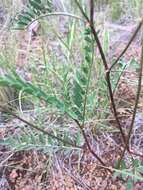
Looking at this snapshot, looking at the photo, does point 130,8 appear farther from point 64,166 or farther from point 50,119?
point 64,166

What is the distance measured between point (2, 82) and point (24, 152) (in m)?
0.56

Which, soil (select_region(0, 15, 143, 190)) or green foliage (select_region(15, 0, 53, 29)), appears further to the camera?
soil (select_region(0, 15, 143, 190))

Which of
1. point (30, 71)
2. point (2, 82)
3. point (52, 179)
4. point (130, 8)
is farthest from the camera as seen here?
point (130, 8)

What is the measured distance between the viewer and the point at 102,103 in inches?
51.0

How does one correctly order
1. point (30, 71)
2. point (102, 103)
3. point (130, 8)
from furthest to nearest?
point (130, 8) → point (30, 71) → point (102, 103)

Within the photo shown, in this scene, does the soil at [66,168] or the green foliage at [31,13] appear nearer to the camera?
the green foliage at [31,13]

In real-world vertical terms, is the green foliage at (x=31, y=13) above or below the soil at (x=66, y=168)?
above

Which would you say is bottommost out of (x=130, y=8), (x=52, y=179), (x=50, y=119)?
(x=52, y=179)

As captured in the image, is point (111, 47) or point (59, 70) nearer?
point (59, 70)

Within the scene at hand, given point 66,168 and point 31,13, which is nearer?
point 31,13

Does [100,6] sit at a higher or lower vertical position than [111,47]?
higher

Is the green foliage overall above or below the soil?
above

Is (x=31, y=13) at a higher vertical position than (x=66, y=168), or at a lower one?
higher

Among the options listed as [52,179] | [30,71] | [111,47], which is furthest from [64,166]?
[111,47]
